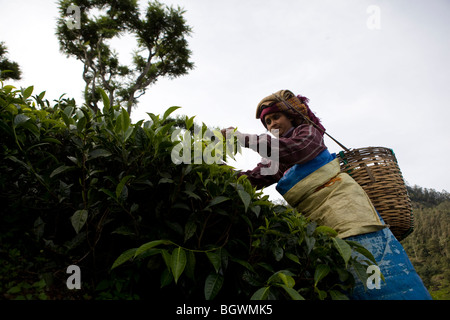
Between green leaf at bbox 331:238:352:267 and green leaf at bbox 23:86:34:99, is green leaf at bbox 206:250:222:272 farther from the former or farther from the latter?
green leaf at bbox 23:86:34:99

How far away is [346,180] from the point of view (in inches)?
67.7

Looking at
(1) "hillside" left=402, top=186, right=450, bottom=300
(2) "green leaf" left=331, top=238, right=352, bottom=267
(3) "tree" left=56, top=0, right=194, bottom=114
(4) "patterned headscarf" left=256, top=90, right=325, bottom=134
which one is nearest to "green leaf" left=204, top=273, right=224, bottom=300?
(2) "green leaf" left=331, top=238, right=352, bottom=267

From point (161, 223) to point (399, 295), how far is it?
1331 millimetres

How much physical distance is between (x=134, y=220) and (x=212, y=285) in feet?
1.13

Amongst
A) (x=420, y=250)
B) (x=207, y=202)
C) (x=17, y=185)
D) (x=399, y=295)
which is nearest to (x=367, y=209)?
(x=399, y=295)

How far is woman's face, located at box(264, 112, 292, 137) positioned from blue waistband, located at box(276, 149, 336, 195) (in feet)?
1.51

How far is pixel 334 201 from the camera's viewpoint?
165 cm

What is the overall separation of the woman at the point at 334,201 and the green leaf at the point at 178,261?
841 millimetres

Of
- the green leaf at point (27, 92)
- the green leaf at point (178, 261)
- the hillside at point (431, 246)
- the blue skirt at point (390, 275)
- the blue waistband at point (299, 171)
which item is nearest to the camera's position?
the green leaf at point (178, 261)

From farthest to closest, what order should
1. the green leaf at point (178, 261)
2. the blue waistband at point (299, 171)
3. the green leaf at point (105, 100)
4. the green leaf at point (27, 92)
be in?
the blue waistband at point (299, 171)
the green leaf at point (27, 92)
the green leaf at point (105, 100)
the green leaf at point (178, 261)

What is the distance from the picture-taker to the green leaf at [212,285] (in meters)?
0.83

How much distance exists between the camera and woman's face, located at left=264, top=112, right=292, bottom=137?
2234 mm

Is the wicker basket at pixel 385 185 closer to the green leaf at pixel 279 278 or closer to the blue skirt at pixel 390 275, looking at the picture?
the blue skirt at pixel 390 275
